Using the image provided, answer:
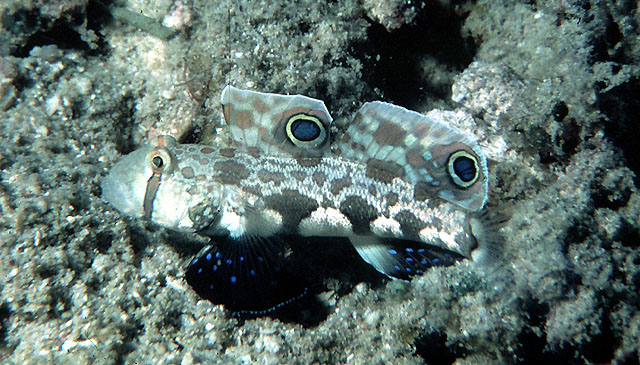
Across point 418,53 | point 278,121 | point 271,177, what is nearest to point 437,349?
point 271,177

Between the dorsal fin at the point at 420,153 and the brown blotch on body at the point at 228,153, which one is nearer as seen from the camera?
the dorsal fin at the point at 420,153

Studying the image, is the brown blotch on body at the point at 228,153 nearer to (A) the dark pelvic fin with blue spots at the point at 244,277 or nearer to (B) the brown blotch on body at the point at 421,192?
(A) the dark pelvic fin with blue spots at the point at 244,277

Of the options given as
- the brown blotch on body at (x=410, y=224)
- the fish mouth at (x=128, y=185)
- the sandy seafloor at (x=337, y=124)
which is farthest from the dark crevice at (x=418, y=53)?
the fish mouth at (x=128, y=185)

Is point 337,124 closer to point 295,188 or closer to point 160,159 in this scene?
point 295,188

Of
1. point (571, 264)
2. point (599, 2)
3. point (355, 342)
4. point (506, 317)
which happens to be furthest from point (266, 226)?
point (599, 2)

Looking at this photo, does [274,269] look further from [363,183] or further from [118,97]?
[118,97]

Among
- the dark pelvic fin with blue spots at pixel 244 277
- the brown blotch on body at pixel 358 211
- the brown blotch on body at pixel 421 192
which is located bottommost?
the dark pelvic fin with blue spots at pixel 244 277
